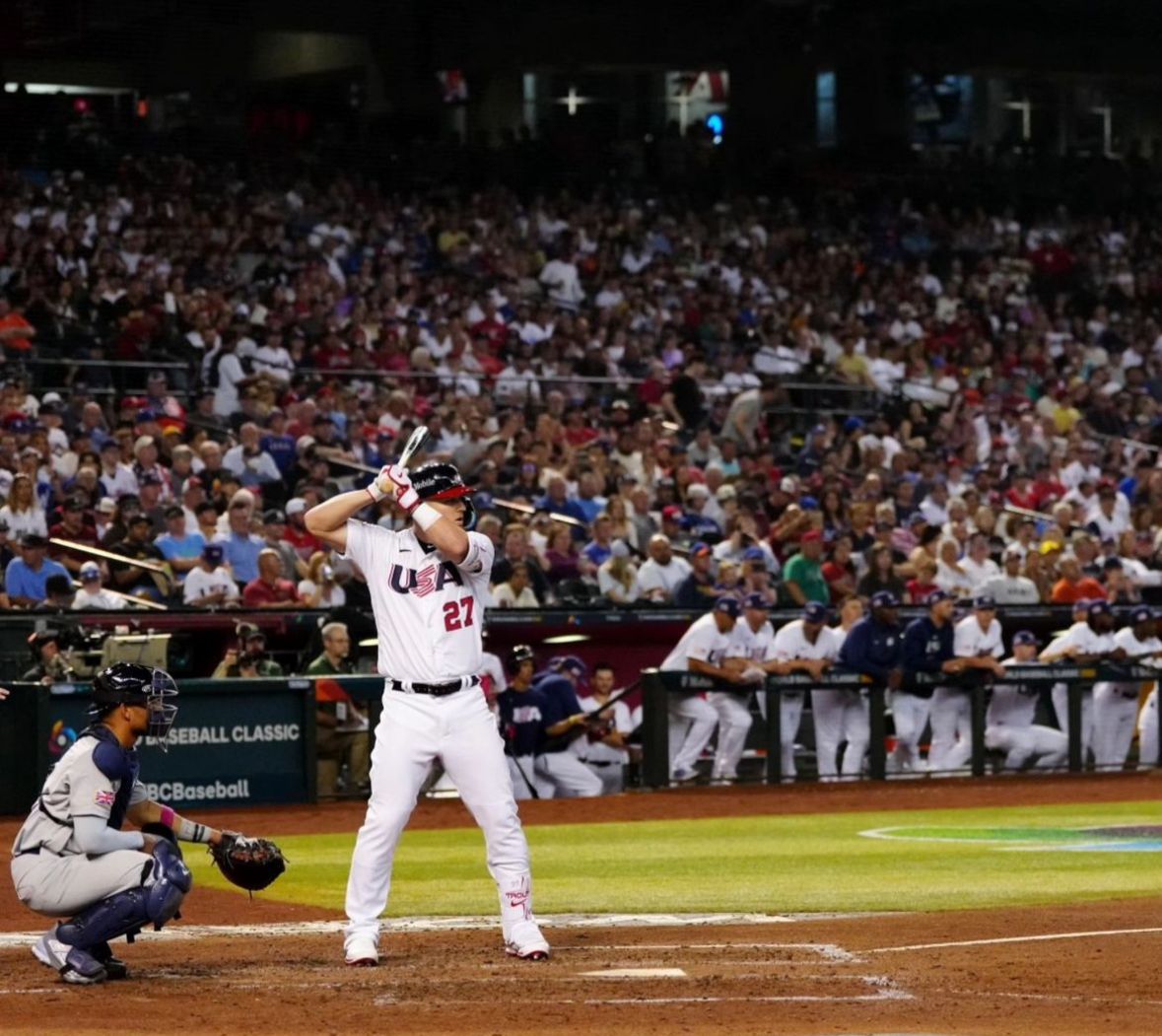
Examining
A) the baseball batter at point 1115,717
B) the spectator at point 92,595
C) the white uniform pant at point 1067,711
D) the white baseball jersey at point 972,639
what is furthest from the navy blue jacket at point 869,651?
the spectator at point 92,595

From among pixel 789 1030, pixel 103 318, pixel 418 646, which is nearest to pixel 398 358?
pixel 103 318

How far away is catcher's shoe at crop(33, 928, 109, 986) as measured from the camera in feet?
26.3

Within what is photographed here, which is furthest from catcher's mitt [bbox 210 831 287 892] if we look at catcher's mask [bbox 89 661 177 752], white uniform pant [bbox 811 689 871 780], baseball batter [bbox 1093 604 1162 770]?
baseball batter [bbox 1093 604 1162 770]

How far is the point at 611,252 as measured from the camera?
30.3 m

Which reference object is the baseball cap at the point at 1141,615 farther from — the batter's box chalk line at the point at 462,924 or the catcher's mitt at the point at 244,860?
the catcher's mitt at the point at 244,860

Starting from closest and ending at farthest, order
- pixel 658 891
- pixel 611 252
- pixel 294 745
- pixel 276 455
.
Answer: pixel 658 891 → pixel 294 745 → pixel 276 455 → pixel 611 252

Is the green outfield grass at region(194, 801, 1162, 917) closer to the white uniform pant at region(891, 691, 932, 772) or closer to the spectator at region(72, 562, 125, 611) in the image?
the white uniform pant at region(891, 691, 932, 772)

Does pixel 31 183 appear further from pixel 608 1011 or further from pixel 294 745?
pixel 608 1011

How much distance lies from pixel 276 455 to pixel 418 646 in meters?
13.0

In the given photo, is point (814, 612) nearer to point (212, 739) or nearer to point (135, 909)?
point (212, 739)

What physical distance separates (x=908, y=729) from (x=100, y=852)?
12.2 meters

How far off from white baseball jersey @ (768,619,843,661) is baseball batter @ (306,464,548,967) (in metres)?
10.4

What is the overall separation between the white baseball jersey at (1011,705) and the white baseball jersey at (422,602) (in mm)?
11476

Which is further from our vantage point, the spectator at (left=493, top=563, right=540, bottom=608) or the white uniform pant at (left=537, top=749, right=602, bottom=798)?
the spectator at (left=493, top=563, right=540, bottom=608)
